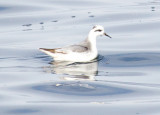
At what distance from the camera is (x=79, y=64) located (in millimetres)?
17719

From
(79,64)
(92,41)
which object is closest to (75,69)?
(79,64)

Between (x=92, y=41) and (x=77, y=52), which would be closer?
(x=77, y=52)

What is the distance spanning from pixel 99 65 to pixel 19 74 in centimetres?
284

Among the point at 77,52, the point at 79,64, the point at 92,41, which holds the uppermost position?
the point at 92,41

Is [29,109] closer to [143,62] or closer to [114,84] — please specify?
[114,84]

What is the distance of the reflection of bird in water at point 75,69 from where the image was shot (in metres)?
15.7

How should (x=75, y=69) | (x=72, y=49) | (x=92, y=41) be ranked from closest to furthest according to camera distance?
1. (x=75, y=69)
2. (x=72, y=49)
3. (x=92, y=41)

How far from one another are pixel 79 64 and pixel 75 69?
2.82 feet

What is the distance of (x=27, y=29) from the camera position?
2312cm

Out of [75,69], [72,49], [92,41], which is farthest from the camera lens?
[92,41]

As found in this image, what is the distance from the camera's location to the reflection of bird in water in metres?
15.7

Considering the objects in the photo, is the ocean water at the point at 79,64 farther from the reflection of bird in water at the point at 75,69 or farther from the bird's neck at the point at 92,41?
the bird's neck at the point at 92,41

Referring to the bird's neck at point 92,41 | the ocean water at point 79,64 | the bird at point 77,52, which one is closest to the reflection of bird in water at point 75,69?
the ocean water at point 79,64

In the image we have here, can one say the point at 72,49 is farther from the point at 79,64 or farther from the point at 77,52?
the point at 79,64
